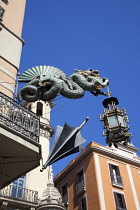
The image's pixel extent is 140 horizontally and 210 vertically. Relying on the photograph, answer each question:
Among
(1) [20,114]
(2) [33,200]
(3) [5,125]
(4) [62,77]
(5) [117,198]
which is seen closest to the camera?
(3) [5,125]

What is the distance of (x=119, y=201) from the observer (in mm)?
23672

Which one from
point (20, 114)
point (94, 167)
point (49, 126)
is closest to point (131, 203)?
point (94, 167)

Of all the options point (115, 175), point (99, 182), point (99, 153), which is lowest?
point (99, 182)

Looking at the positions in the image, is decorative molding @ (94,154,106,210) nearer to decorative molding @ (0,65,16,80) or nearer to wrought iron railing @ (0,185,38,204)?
wrought iron railing @ (0,185,38,204)

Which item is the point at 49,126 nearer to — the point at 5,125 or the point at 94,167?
the point at 94,167

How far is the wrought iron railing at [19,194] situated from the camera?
55.0 feet

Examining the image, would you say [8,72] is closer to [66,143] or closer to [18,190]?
[66,143]

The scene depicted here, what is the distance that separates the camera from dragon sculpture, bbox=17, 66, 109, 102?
28.5 ft

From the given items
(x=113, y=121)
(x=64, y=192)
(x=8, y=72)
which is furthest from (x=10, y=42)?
(x=64, y=192)

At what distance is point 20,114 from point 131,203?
20.3 meters

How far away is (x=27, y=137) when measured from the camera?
21.4 ft

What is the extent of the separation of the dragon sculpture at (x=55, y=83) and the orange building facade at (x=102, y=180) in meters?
15.7

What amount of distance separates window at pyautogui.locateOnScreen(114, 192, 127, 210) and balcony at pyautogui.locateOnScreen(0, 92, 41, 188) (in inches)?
700

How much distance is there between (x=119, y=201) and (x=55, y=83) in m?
18.3
